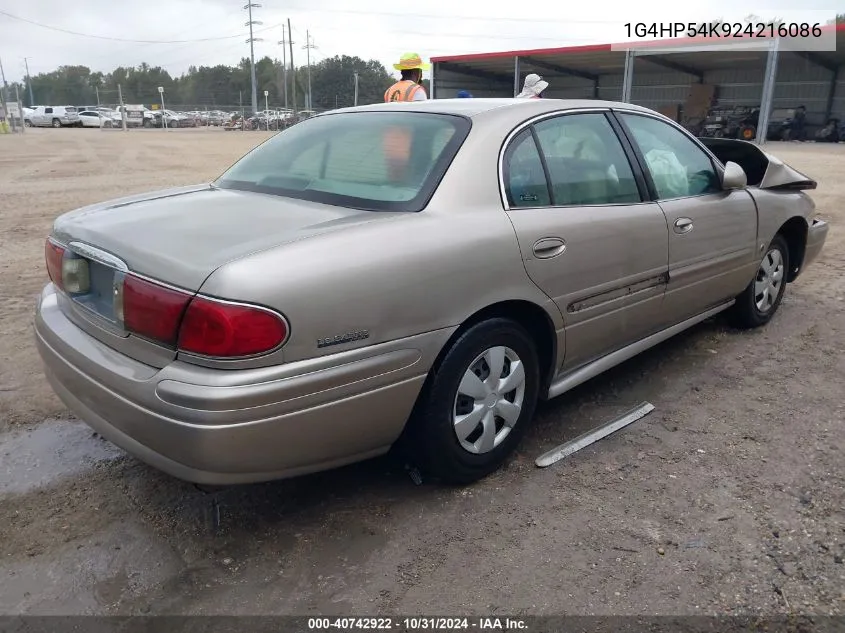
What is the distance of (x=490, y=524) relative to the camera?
8.34 feet

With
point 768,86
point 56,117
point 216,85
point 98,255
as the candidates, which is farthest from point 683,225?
point 216,85

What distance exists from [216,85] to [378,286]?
107320 millimetres

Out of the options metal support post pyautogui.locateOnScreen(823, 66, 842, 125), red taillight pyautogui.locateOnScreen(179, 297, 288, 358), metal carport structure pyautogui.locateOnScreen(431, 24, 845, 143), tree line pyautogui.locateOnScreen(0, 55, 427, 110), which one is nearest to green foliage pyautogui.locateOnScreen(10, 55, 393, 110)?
tree line pyautogui.locateOnScreen(0, 55, 427, 110)

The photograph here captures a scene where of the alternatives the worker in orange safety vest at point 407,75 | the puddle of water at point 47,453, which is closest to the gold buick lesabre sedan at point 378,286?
the puddle of water at point 47,453

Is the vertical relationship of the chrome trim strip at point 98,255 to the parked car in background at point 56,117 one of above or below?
below

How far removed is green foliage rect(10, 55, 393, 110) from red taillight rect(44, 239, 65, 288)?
76515 millimetres

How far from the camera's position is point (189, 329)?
2.06m

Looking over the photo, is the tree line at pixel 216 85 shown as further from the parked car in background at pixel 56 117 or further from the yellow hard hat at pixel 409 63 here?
the yellow hard hat at pixel 409 63

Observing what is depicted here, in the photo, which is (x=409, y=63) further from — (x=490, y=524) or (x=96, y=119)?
(x=96, y=119)

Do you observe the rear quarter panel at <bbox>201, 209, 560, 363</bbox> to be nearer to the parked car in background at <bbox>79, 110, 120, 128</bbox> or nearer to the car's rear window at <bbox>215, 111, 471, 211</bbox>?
the car's rear window at <bbox>215, 111, 471, 211</bbox>

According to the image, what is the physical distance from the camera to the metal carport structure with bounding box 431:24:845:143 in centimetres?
2948

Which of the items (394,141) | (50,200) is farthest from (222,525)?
(50,200)

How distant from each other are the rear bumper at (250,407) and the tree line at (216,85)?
3053 inches

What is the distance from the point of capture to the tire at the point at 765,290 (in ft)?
14.8
